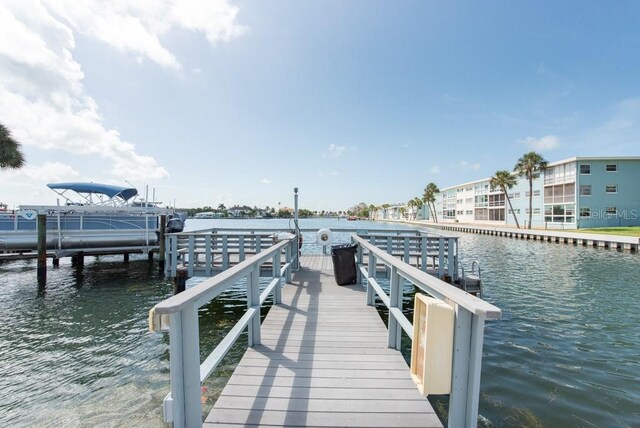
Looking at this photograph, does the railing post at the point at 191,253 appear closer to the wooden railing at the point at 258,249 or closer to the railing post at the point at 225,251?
the wooden railing at the point at 258,249

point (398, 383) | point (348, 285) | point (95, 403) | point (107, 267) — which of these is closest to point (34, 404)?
point (95, 403)

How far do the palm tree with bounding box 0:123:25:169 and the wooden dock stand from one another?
69.2ft

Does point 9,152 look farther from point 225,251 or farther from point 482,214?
point 482,214

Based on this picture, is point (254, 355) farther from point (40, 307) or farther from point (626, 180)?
point (626, 180)

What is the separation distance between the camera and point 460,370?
→ 2080mm

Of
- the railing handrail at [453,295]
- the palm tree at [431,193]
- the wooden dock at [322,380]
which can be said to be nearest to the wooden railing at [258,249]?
the wooden dock at [322,380]

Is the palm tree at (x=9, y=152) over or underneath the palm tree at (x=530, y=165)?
underneath

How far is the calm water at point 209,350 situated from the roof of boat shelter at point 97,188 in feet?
34.3

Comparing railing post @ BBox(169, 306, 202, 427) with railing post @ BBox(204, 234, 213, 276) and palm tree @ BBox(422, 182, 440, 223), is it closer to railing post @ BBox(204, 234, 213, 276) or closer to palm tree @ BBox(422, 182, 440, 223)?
railing post @ BBox(204, 234, 213, 276)

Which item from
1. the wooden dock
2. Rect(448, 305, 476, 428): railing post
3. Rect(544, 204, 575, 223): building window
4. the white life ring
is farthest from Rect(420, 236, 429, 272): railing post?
Rect(544, 204, 575, 223): building window

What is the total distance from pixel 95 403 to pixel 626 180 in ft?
164

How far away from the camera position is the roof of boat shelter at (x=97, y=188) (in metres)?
20.5

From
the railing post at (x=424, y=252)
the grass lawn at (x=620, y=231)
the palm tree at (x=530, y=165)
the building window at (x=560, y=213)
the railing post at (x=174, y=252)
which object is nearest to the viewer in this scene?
the railing post at (x=424, y=252)

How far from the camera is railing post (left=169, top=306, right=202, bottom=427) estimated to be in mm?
2035
